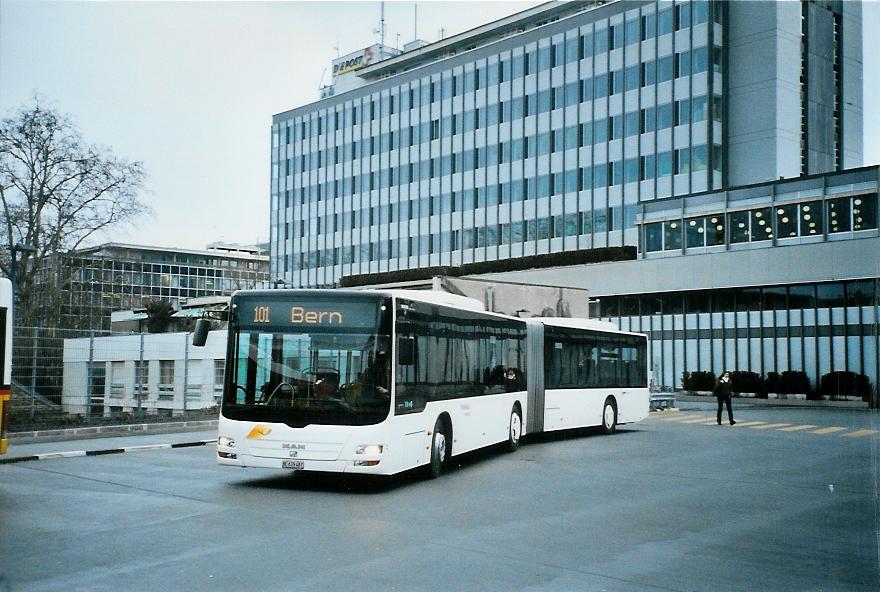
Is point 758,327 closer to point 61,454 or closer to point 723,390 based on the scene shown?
point 723,390

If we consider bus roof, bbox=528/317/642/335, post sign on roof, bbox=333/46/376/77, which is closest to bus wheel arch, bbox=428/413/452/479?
bus roof, bbox=528/317/642/335

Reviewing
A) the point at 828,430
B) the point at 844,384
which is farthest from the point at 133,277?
the point at 828,430

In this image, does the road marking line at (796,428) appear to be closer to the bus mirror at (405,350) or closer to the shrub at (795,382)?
the bus mirror at (405,350)

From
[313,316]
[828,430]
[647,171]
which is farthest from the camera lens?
[647,171]

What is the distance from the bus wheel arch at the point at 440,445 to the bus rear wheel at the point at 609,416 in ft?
35.3

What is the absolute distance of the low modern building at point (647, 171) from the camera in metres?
50.2

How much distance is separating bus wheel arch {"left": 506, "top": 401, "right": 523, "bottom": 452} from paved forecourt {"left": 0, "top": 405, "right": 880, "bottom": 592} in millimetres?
1757

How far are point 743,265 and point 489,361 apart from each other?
36.8 metres

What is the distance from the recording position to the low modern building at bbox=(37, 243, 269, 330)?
4438 centimetres

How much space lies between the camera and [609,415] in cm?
2669

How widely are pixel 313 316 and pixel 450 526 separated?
14.2 feet

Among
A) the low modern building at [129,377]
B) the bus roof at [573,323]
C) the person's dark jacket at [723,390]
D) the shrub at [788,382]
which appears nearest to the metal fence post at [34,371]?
the low modern building at [129,377]

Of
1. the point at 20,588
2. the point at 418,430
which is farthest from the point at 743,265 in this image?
the point at 20,588

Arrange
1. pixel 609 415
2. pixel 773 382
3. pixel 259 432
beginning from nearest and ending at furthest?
1. pixel 259 432
2. pixel 609 415
3. pixel 773 382
